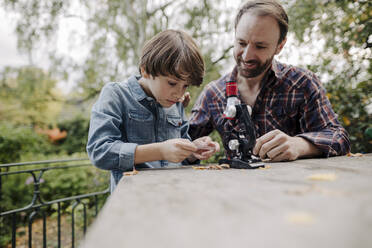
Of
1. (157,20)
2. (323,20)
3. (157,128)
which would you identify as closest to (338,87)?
(323,20)

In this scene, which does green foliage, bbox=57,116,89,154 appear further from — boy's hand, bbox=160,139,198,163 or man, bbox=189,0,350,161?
boy's hand, bbox=160,139,198,163

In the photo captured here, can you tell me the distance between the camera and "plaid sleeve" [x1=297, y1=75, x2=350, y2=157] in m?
1.92

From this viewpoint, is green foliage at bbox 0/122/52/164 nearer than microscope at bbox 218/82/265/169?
No

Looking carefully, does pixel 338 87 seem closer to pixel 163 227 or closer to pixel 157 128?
pixel 157 128

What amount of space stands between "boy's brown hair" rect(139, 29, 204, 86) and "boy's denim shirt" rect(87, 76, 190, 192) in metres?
0.19

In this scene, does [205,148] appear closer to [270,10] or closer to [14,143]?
[270,10]

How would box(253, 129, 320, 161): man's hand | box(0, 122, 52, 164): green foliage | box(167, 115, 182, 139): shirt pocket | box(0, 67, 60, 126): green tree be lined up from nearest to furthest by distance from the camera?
1. box(253, 129, 320, 161): man's hand
2. box(167, 115, 182, 139): shirt pocket
3. box(0, 122, 52, 164): green foliage
4. box(0, 67, 60, 126): green tree

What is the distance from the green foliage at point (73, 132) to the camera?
35.8 feet

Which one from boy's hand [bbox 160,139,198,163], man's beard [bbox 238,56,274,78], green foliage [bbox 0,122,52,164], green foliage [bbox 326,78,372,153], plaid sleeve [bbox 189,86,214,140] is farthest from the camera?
green foliage [bbox 0,122,52,164]

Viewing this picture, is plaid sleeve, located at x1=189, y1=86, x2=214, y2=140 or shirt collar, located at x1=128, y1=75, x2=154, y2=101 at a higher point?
shirt collar, located at x1=128, y1=75, x2=154, y2=101

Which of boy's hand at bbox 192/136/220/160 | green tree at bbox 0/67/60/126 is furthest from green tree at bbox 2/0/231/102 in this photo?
boy's hand at bbox 192/136/220/160

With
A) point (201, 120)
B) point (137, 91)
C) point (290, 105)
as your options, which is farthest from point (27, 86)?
point (290, 105)

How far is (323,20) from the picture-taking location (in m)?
3.92

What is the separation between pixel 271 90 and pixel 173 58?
1044mm
